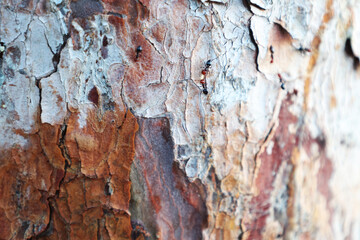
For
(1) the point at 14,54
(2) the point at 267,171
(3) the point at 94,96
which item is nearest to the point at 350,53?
(2) the point at 267,171

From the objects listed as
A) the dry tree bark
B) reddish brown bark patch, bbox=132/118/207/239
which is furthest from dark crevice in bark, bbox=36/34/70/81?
reddish brown bark patch, bbox=132/118/207/239

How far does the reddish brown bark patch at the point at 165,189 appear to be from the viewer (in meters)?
0.56

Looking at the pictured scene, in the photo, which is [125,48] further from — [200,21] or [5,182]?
[5,182]

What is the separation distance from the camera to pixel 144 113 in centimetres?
56

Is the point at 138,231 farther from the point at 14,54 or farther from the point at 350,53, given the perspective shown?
the point at 350,53

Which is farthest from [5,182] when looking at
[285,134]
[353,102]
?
[353,102]

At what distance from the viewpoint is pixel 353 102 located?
877mm

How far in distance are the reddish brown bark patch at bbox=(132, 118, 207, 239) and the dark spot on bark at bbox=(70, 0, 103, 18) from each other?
8.3 inches

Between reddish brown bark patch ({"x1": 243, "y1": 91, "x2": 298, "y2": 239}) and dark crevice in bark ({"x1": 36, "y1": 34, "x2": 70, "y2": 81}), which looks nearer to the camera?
dark crevice in bark ({"x1": 36, "y1": 34, "x2": 70, "y2": 81})

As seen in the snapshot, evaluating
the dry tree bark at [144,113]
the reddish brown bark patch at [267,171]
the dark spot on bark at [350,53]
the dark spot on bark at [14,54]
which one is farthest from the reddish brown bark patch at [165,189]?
the dark spot on bark at [350,53]

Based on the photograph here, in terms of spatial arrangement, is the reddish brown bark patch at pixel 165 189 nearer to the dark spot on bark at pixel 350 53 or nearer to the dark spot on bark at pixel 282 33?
the dark spot on bark at pixel 282 33

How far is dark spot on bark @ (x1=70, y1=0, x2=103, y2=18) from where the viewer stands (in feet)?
1.73

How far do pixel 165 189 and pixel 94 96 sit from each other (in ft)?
0.73

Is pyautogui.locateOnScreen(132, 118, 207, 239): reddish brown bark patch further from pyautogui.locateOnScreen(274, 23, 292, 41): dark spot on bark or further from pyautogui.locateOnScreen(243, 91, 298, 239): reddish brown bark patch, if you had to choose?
pyautogui.locateOnScreen(274, 23, 292, 41): dark spot on bark
